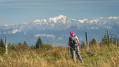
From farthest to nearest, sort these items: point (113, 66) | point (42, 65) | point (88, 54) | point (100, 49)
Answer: point (100, 49)
point (88, 54)
point (42, 65)
point (113, 66)

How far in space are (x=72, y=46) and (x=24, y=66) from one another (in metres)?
3.51

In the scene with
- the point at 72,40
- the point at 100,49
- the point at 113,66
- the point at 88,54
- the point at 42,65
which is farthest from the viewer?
the point at 100,49

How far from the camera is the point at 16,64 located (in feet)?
26.1

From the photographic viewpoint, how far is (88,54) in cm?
1292

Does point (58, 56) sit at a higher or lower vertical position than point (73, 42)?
lower

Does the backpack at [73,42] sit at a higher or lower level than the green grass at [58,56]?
higher

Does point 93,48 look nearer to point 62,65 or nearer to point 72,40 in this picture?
point 72,40

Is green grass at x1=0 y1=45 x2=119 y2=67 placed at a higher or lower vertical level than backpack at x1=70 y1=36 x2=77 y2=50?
lower

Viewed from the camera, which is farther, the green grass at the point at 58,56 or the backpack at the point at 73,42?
the backpack at the point at 73,42

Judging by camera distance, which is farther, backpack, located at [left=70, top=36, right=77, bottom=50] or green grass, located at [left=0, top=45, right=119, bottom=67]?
backpack, located at [left=70, top=36, right=77, bottom=50]

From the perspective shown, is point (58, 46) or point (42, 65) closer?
point (42, 65)

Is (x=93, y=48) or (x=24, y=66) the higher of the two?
(x=24, y=66)

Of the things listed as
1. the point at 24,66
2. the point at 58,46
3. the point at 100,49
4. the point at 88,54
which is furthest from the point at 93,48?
the point at 24,66

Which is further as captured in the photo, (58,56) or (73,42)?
(58,56)
